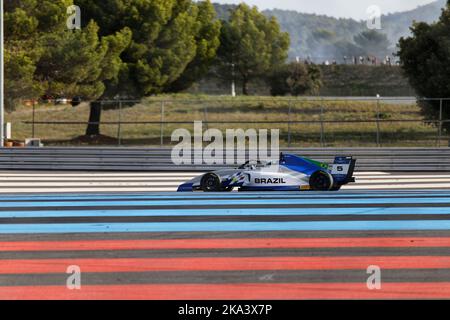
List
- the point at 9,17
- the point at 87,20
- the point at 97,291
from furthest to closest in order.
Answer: the point at 87,20
the point at 9,17
the point at 97,291

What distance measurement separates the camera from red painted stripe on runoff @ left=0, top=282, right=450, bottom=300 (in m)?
5.92

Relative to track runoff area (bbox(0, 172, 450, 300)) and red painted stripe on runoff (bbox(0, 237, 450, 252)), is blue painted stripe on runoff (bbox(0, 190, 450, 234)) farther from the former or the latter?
red painted stripe on runoff (bbox(0, 237, 450, 252))

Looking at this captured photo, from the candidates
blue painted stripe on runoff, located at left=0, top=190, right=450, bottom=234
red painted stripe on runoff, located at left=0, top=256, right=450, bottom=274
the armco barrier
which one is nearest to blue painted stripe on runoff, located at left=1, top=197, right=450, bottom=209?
blue painted stripe on runoff, located at left=0, top=190, right=450, bottom=234

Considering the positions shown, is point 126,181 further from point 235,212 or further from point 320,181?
point 235,212

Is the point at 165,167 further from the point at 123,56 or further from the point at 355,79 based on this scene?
the point at 355,79

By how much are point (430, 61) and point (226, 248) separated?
2974cm

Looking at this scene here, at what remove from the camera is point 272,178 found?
47.3 ft

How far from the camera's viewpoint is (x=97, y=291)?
19.9ft

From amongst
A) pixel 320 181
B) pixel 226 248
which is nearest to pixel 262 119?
pixel 320 181

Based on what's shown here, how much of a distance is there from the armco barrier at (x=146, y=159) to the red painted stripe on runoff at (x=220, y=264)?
1541cm

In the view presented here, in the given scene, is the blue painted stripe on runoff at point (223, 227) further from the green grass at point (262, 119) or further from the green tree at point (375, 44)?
the green tree at point (375, 44)

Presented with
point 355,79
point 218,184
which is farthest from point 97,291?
point 355,79

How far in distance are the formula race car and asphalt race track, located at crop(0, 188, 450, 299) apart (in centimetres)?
408

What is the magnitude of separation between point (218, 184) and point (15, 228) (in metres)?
6.38
